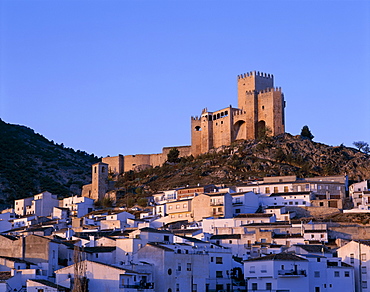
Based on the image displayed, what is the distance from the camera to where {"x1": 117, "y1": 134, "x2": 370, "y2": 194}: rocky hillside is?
8650 centimetres

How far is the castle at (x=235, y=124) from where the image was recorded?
317ft

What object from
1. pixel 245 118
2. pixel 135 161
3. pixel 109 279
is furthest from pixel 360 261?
pixel 135 161

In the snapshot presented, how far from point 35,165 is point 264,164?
1632 inches

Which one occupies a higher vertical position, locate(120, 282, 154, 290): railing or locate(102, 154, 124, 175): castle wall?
locate(102, 154, 124, 175): castle wall

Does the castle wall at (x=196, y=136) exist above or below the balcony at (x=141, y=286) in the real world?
above

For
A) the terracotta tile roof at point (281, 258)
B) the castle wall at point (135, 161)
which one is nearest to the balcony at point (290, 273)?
the terracotta tile roof at point (281, 258)

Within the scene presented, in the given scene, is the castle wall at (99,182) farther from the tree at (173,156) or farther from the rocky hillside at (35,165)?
the tree at (173,156)

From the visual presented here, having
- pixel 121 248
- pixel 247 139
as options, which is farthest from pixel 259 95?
pixel 121 248

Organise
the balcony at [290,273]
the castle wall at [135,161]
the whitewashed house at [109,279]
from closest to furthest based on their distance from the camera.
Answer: the whitewashed house at [109,279] → the balcony at [290,273] → the castle wall at [135,161]

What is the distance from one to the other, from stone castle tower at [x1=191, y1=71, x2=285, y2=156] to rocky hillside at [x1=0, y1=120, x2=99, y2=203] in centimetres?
1972

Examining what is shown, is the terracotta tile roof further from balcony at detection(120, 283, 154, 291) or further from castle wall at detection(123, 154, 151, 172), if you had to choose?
castle wall at detection(123, 154, 151, 172)

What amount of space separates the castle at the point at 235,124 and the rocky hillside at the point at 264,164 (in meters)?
3.03

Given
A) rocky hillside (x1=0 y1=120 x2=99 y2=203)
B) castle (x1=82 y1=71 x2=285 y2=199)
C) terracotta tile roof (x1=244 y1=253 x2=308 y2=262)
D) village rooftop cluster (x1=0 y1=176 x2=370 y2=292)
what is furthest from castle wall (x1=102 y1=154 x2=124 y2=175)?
terracotta tile roof (x1=244 y1=253 x2=308 y2=262)

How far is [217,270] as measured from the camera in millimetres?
47969
